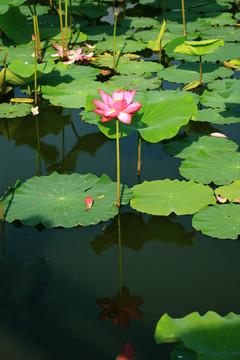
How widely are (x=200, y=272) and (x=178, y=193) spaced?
54 centimetres

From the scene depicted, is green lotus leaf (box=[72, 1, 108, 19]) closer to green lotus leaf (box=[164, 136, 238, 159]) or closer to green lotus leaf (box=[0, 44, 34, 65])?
green lotus leaf (box=[0, 44, 34, 65])

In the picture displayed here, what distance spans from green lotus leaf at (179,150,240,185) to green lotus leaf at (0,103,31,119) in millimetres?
1365

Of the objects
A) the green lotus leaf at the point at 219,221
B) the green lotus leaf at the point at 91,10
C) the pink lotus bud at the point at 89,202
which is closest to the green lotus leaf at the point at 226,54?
the green lotus leaf at the point at 91,10

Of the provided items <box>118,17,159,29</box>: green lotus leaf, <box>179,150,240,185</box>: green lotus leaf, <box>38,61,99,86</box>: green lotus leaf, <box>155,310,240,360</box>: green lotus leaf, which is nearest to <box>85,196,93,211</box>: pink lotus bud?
<box>179,150,240,185</box>: green lotus leaf

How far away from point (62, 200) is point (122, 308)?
716mm

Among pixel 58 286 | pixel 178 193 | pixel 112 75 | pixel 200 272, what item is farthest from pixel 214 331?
pixel 112 75

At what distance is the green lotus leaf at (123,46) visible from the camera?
4871 millimetres

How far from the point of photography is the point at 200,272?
1949 millimetres

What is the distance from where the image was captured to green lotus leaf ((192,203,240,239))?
6.97 ft

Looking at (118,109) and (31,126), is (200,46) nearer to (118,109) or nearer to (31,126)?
(31,126)

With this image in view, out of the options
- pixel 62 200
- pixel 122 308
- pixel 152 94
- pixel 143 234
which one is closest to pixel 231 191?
pixel 143 234

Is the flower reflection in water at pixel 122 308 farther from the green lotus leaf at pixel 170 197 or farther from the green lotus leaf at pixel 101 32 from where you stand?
the green lotus leaf at pixel 101 32

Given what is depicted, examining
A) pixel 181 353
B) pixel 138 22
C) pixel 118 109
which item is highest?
pixel 118 109

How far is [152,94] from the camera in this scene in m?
3.40
